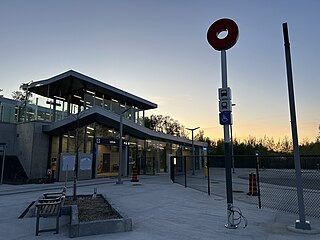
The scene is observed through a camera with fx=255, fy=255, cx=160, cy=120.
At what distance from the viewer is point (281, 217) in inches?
312

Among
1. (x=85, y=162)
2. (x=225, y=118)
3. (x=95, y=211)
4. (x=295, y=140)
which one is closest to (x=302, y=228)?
(x=295, y=140)

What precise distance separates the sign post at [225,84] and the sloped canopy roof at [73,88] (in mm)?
19611

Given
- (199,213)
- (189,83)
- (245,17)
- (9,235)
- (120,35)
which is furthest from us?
(189,83)

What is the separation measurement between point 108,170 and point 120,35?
A: 45.0 ft

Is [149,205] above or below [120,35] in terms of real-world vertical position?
below

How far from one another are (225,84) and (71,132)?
20389 millimetres

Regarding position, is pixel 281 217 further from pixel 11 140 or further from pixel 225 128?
pixel 11 140

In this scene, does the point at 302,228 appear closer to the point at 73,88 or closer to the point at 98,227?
the point at 98,227

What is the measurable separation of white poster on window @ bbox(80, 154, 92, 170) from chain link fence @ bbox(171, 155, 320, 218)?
7.45 metres

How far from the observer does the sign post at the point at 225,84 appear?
666 cm

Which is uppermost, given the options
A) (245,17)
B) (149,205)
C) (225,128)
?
(245,17)

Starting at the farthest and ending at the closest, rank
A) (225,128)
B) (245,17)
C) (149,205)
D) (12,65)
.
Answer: (12,65)
(245,17)
(149,205)
(225,128)

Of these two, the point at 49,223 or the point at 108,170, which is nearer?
the point at 49,223

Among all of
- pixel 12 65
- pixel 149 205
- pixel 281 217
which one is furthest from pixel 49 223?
pixel 12 65
